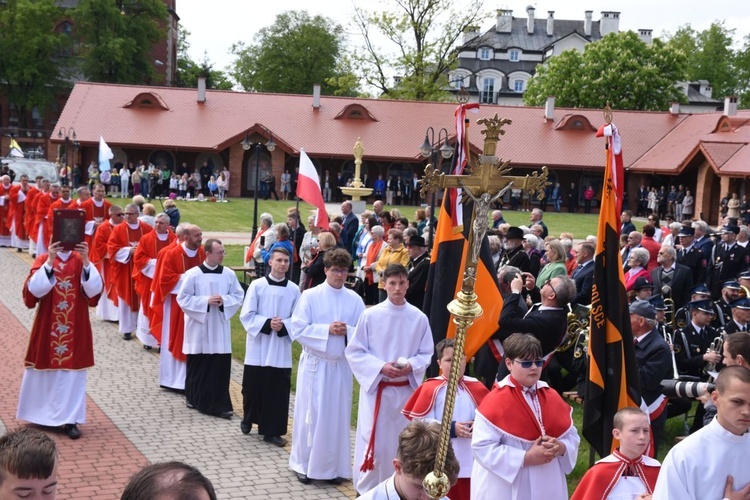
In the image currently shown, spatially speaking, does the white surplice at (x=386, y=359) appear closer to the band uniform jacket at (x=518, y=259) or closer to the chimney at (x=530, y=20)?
the band uniform jacket at (x=518, y=259)

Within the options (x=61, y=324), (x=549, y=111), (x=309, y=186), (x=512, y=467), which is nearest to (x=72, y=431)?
(x=61, y=324)

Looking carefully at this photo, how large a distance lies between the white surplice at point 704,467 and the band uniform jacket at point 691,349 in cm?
530

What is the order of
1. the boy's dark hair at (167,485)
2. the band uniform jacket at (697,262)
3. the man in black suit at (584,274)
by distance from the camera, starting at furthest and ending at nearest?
the band uniform jacket at (697,262) → the man in black suit at (584,274) → the boy's dark hair at (167,485)

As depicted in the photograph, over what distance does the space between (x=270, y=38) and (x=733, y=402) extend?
A: 240 ft

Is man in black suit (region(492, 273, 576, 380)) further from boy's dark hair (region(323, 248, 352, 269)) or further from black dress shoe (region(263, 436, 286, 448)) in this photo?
black dress shoe (region(263, 436, 286, 448))

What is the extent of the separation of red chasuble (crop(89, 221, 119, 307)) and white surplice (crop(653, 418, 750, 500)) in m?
12.2

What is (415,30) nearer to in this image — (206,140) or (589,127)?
(589,127)

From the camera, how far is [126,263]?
48.4 feet

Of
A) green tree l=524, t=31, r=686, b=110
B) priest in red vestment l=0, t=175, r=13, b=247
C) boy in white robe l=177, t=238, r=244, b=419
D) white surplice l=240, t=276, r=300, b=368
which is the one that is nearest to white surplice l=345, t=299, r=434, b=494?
white surplice l=240, t=276, r=300, b=368

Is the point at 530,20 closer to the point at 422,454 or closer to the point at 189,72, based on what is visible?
the point at 189,72

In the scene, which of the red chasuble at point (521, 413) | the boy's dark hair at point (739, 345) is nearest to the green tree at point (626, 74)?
the boy's dark hair at point (739, 345)

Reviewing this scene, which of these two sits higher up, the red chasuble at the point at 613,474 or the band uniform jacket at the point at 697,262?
the band uniform jacket at the point at 697,262

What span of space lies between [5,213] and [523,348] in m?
21.3

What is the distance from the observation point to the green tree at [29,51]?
2344 inches
